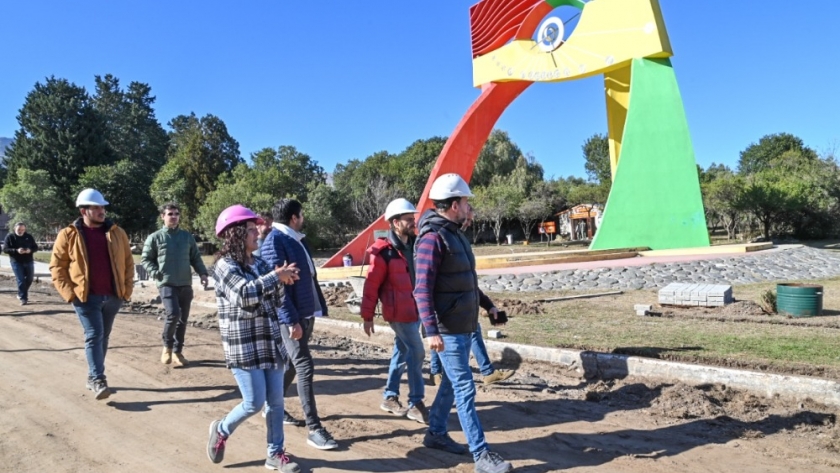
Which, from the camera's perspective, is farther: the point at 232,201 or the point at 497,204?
the point at 497,204

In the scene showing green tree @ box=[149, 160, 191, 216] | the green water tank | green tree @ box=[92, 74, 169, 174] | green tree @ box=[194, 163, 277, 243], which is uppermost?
green tree @ box=[92, 74, 169, 174]

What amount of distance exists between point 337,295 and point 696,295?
284 inches

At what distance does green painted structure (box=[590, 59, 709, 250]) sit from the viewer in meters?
17.6

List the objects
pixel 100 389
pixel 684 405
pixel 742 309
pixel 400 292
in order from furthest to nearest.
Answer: pixel 742 309
pixel 100 389
pixel 684 405
pixel 400 292

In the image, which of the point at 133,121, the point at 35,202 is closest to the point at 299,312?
the point at 35,202

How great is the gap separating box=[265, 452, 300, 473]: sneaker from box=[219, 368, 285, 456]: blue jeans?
1.1 inches

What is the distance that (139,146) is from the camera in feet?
223

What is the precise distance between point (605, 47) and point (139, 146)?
6315cm

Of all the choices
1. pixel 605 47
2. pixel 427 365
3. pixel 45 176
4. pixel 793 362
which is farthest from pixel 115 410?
pixel 45 176

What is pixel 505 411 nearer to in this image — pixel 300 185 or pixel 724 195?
pixel 724 195

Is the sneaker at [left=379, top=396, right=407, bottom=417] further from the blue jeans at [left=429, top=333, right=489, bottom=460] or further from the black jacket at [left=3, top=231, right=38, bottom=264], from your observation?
the black jacket at [left=3, top=231, right=38, bottom=264]

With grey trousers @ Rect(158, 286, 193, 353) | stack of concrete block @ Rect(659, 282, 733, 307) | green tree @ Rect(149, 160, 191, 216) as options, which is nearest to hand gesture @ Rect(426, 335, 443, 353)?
grey trousers @ Rect(158, 286, 193, 353)

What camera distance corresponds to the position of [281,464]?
11.4 feet

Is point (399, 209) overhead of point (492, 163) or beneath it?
beneath
